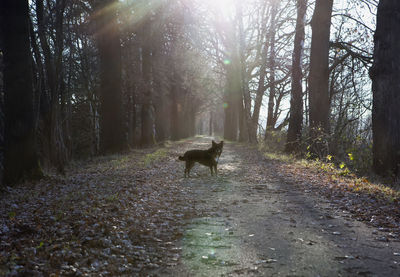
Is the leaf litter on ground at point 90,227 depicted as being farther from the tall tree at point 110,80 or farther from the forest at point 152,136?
the tall tree at point 110,80

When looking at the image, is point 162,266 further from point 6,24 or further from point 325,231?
point 6,24

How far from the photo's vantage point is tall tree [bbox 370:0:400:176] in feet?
30.7

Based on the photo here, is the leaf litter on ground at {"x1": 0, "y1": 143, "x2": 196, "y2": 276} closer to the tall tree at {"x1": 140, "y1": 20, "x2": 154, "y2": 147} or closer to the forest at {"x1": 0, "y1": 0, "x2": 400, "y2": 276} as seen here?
the forest at {"x1": 0, "y1": 0, "x2": 400, "y2": 276}

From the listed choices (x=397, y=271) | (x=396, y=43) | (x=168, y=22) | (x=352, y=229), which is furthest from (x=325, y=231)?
(x=168, y=22)

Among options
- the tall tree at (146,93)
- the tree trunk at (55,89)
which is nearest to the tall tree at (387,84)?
the tree trunk at (55,89)

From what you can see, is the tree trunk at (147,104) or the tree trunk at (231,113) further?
the tree trunk at (231,113)

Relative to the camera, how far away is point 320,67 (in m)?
14.0

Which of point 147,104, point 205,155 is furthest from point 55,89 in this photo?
point 147,104

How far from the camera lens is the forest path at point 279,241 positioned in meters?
3.82

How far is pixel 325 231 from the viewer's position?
514 centimetres

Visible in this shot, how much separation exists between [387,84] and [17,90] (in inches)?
414

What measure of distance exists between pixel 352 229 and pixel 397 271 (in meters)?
1.59

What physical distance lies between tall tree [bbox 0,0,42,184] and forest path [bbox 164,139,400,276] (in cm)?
513

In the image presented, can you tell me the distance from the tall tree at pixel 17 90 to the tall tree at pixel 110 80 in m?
8.38
